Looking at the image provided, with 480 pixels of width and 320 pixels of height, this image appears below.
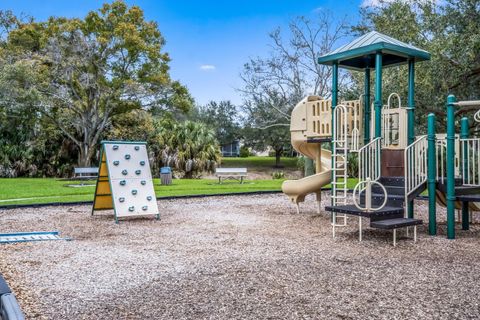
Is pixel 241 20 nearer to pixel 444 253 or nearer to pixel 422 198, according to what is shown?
pixel 422 198

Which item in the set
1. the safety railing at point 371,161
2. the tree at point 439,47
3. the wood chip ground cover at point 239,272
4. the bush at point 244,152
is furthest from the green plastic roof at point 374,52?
the bush at point 244,152

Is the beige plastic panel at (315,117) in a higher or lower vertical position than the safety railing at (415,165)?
higher

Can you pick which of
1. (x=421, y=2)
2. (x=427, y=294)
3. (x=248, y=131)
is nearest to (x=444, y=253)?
(x=427, y=294)

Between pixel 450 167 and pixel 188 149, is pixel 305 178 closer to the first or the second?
pixel 450 167

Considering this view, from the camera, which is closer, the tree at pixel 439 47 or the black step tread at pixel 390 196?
the black step tread at pixel 390 196

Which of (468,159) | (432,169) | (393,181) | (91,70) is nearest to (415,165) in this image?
(432,169)

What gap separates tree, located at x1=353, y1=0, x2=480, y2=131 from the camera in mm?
12367

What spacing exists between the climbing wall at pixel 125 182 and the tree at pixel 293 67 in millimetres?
15649

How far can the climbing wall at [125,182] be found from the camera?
29.7ft

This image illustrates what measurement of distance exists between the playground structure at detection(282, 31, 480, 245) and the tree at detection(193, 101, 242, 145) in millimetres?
32750

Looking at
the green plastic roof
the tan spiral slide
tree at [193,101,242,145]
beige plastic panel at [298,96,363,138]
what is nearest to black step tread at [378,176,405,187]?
beige plastic panel at [298,96,363,138]

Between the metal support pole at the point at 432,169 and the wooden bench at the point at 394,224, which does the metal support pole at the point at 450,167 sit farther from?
the wooden bench at the point at 394,224

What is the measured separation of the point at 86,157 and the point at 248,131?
59.4 feet

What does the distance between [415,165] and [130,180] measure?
5.69 m
